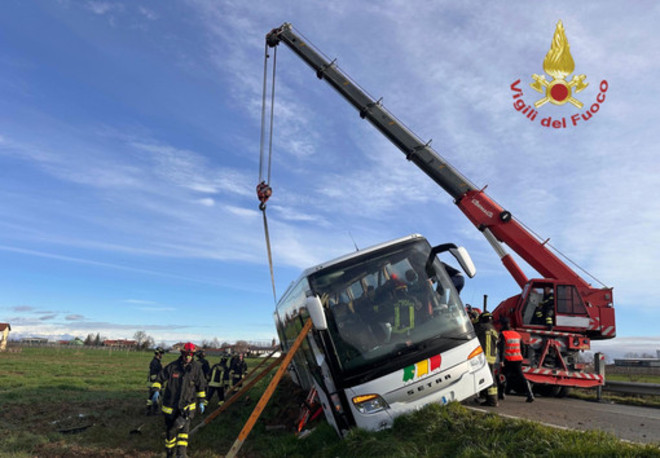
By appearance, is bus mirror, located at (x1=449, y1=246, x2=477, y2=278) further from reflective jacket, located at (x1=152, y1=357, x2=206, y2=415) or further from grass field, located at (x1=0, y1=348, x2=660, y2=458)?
reflective jacket, located at (x1=152, y1=357, x2=206, y2=415)

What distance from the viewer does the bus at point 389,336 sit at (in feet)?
21.5

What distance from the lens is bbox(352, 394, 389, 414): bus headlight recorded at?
21.4 feet

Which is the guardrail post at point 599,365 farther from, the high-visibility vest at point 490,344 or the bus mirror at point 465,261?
the bus mirror at point 465,261

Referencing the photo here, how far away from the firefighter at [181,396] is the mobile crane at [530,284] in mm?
7461

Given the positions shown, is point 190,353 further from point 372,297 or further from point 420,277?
point 420,277

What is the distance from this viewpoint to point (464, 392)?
6.86 metres

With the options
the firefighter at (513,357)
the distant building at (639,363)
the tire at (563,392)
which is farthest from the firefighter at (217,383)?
the distant building at (639,363)

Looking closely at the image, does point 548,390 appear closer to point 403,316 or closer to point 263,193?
point 403,316

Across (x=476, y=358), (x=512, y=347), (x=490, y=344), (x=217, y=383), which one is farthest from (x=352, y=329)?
(x=217, y=383)

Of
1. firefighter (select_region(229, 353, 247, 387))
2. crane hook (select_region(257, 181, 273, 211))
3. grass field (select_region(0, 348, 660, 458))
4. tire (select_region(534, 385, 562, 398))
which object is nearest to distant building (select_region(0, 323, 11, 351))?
grass field (select_region(0, 348, 660, 458))

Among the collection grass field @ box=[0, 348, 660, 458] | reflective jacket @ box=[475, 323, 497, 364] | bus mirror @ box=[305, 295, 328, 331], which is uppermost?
bus mirror @ box=[305, 295, 328, 331]

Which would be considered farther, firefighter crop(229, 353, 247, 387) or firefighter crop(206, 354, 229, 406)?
firefighter crop(229, 353, 247, 387)

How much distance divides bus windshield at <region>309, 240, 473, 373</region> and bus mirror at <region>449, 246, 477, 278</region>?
1.32ft

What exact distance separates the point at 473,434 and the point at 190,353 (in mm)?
5115
